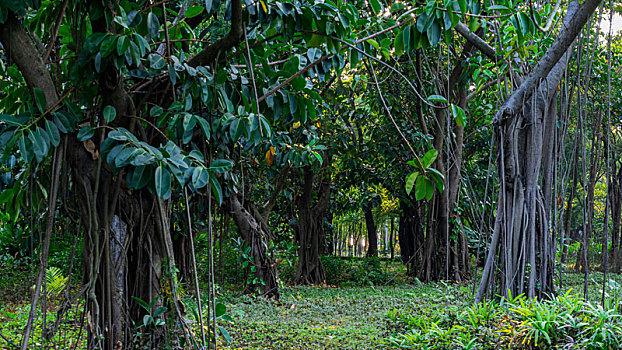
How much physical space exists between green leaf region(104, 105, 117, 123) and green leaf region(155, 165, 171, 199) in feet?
1.42

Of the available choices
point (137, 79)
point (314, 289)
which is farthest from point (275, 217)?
point (137, 79)

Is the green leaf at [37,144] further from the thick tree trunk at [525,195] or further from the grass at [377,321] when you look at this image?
the thick tree trunk at [525,195]

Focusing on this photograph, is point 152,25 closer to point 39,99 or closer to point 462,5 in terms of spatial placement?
point 39,99

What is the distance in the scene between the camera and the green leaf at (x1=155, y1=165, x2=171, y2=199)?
6.12 ft

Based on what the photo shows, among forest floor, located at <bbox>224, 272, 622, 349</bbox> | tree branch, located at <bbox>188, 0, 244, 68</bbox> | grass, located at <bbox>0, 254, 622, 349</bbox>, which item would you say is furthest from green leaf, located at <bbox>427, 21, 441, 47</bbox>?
forest floor, located at <bbox>224, 272, 622, 349</bbox>

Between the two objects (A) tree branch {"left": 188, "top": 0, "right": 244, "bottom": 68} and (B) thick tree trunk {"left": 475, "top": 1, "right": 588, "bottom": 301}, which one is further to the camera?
(B) thick tree trunk {"left": 475, "top": 1, "right": 588, "bottom": 301}

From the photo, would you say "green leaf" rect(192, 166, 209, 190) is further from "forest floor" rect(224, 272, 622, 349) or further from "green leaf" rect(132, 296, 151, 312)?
"forest floor" rect(224, 272, 622, 349)

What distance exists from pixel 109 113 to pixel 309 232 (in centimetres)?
628

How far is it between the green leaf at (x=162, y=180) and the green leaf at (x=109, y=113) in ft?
1.42

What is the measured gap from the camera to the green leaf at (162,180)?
1864 millimetres

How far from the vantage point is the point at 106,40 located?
1.97 meters

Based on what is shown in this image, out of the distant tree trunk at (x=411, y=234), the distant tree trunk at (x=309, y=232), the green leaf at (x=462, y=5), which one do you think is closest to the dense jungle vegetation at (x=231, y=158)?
the green leaf at (x=462, y=5)

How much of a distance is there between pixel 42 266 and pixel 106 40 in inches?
37.3

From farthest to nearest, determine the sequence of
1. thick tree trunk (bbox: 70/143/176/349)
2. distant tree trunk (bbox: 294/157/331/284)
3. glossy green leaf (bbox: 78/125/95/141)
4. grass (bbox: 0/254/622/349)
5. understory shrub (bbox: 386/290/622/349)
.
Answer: distant tree trunk (bbox: 294/157/331/284)
grass (bbox: 0/254/622/349)
understory shrub (bbox: 386/290/622/349)
thick tree trunk (bbox: 70/143/176/349)
glossy green leaf (bbox: 78/125/95/141)
